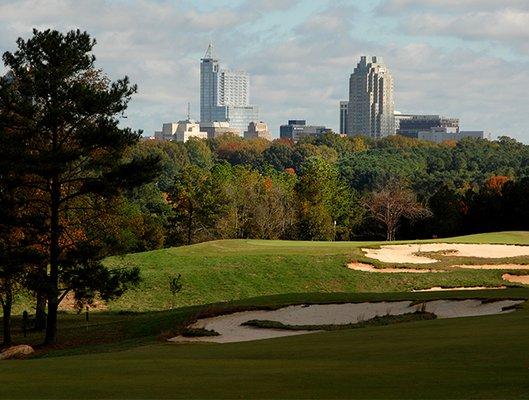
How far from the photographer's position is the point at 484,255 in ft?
186

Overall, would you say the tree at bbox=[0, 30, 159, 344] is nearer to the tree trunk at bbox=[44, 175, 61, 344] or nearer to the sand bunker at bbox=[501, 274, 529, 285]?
the tree trunk at bbox=[44, 175, 61, 344]

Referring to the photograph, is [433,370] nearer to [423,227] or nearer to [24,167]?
[24,167]

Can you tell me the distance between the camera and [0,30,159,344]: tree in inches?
1396

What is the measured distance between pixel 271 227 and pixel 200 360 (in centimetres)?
7912

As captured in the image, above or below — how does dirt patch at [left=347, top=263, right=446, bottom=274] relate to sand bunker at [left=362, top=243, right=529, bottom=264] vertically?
below

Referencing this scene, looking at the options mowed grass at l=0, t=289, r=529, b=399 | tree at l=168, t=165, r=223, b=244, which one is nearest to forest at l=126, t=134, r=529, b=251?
tree at l=168, t=165, r=223, b=244

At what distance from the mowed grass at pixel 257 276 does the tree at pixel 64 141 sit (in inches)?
442

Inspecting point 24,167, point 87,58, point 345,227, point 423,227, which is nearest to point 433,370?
point 24,167

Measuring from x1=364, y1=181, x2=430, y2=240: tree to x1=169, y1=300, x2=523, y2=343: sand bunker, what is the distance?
59146mm

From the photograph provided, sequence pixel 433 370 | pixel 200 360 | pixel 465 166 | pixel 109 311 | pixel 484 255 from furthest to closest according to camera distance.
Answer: pixel 465 166 < pixel 484 255 < pixel 109 311 < pixel 200 360 < pixel 433 370

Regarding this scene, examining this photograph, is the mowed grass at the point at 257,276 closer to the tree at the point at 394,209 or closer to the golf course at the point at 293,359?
the golf course at the point at 293,359

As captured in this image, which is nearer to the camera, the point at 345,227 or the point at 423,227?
the point at 423,227

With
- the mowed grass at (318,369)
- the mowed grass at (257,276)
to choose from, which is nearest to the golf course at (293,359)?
the mowed grass at (318,369)

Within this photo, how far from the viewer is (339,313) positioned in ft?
109
